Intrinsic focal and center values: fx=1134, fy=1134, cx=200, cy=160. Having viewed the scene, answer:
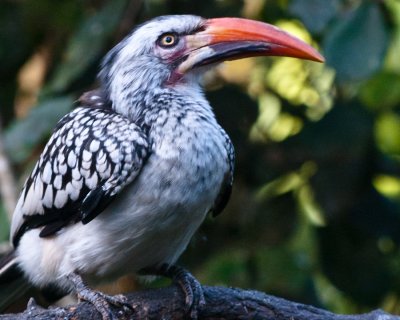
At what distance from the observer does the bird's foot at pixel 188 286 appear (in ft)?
14.2

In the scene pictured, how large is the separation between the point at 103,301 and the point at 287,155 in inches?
74.3

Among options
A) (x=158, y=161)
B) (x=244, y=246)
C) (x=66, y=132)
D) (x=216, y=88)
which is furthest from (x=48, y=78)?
(x=158, y=161)

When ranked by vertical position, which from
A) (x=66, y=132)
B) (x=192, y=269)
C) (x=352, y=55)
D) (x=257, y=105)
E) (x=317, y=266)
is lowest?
(x=317, y=266)

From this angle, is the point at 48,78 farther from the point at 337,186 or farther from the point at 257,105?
the point at 337,186

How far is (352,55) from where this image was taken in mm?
4965

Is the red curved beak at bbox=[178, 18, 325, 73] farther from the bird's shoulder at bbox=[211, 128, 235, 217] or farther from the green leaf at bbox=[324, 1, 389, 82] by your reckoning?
the green leaf at bbox=[324, 1, 389, 82]

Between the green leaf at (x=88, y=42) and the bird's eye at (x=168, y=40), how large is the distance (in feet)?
2.57

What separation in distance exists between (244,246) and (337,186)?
0.62m

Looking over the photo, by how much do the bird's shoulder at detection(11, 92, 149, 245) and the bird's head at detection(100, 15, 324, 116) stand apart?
0.49 feet

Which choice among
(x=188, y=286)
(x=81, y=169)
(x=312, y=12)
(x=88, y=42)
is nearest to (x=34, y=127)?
(x=88, y=42)

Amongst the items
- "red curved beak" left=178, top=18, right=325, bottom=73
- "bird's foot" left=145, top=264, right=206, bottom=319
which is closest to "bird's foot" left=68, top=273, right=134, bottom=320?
"bird's foot" left=145, top=264, right=206, bottom=319

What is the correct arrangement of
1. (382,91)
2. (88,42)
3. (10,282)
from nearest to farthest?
(10,282) → (88,42) → (382,91)

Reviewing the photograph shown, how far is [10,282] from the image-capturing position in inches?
190

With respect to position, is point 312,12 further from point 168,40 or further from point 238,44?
point 168,40
